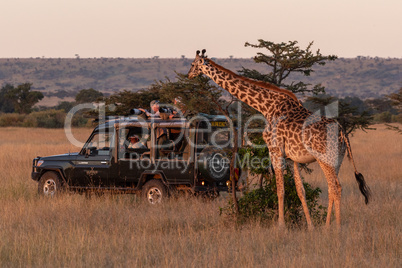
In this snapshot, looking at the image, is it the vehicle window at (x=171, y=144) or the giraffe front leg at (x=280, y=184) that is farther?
the vehicle window at (x=171, y=144)

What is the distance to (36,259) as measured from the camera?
787 centimetres

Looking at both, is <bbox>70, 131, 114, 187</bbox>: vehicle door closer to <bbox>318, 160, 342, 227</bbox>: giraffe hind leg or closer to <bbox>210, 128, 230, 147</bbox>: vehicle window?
<bbox>210, 128, 230, 147</bbox>: vehicle window

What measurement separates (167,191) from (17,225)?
2.90 metres

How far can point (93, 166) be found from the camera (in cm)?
1266

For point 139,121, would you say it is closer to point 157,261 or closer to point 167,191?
point 167,191

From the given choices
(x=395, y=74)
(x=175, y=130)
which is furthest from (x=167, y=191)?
(x=395, y=74)

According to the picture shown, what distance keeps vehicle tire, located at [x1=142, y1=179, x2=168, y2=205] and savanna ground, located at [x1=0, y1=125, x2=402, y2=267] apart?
0.72 ft

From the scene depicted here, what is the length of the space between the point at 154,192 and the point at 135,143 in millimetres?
1027

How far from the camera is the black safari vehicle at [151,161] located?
1134 cm

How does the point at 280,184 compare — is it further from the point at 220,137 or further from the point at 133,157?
the point at 133,157

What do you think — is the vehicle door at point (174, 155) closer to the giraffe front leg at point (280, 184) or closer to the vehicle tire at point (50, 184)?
the giraffe front leg at point (280, 184)

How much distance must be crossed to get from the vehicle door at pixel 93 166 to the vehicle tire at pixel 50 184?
380 mm

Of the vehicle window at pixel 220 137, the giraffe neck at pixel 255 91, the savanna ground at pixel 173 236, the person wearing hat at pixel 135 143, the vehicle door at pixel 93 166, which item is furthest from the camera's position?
the vehicle door at pixel 93 166

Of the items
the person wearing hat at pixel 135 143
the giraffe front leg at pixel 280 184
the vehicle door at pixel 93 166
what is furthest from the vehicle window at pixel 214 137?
the vehicle door at pixel 93 166
